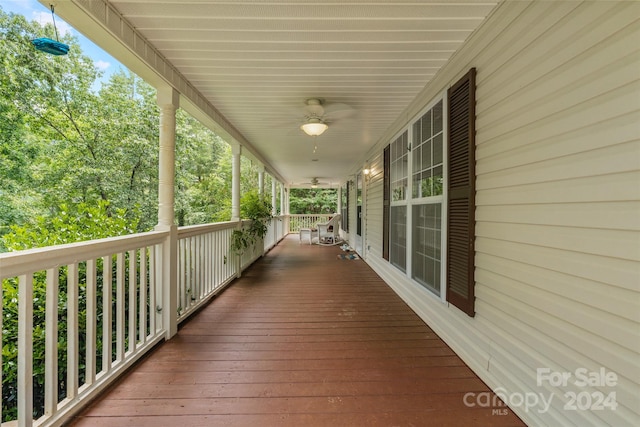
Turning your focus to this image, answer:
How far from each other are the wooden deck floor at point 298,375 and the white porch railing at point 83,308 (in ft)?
0.49

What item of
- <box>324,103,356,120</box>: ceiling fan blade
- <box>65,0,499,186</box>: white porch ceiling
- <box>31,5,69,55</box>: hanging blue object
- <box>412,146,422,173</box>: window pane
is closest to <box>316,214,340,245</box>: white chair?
<box>324,103,356,120</box>: ceiling fan blade

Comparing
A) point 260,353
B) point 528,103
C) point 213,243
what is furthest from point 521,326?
point 213,243

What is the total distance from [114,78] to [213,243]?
8.20 m

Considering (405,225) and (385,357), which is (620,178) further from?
(405,225)

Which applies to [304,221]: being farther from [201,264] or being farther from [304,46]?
[304,46]

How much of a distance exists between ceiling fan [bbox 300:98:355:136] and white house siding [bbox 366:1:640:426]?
164 centimetres

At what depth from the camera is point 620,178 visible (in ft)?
3.33

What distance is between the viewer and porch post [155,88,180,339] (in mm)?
2318

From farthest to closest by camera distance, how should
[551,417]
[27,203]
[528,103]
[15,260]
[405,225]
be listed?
[27,203], [405,225], [528,103], [551,417], [15,260]

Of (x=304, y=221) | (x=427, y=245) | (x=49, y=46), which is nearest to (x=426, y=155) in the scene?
(x=427, y=245)

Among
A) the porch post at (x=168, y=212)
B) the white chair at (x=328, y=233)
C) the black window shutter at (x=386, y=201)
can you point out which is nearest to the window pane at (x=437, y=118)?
the black window shutter at (x=386, y=201)

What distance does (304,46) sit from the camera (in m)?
2.07

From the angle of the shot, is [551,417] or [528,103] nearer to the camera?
[551,417]

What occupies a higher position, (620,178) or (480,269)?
(620,178)
